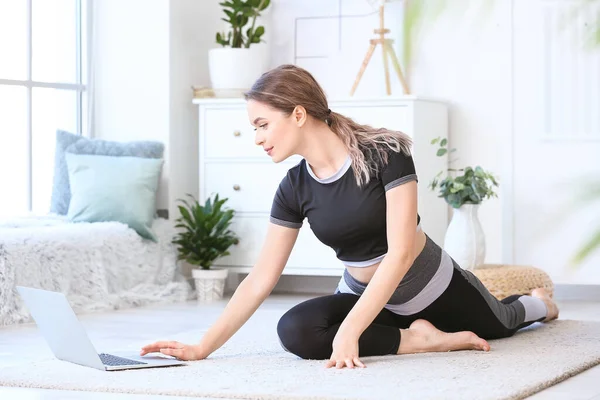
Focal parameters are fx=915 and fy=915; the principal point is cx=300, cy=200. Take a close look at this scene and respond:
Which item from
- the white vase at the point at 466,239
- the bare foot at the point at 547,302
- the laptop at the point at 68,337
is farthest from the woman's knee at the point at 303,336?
the white vase at the point at 466,239

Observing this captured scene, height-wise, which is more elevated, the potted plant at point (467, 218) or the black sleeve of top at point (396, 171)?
the black sleeve of top at point (396, 171)

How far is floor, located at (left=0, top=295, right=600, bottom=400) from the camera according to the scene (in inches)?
69.2

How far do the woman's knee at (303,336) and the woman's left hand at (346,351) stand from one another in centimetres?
21

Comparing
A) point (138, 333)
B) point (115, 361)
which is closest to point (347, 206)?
point (115, 361)

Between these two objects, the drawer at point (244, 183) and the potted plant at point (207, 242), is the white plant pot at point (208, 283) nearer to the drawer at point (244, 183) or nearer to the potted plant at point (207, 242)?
the potted plant at point (207, 242)

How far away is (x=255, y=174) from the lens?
430 cm

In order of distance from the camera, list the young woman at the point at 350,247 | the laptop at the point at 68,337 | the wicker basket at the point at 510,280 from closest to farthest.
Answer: the laptop at the point at 68,337, the young woman at the point at 350,247, the wicker basket at the point at 510,280

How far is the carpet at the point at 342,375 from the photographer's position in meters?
1.67

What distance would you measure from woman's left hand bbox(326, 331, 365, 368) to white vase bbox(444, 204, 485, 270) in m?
1.90

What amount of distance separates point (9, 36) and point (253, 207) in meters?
1.34

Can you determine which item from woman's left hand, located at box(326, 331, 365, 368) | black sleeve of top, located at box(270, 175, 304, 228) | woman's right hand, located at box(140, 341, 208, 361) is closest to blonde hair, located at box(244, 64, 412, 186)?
black sleeve of top, located at box(270, 175, 304, 228)

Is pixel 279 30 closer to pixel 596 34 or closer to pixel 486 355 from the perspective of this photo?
pixel 486 355

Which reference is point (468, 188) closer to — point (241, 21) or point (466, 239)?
point (466, 239)

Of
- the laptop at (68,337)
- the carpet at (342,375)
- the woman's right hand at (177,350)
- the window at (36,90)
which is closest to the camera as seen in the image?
the carpet at (342,375)
